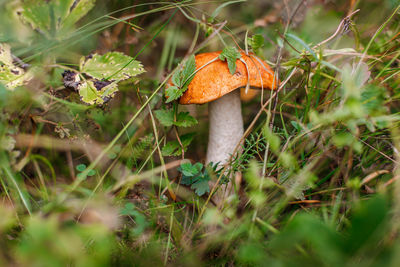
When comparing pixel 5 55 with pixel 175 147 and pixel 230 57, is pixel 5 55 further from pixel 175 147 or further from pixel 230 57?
pixel 230 57

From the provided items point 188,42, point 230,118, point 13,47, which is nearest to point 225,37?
point 188,42

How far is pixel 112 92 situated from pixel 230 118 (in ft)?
2.43

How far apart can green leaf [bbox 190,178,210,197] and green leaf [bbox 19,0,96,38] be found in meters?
1.14

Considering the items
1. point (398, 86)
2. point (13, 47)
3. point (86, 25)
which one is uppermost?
point (86, 25)

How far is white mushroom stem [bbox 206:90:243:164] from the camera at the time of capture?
1669 millimetres

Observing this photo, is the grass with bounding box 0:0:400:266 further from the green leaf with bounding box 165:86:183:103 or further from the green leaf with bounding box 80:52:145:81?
the green leaf with bounding box 165:86:183:103

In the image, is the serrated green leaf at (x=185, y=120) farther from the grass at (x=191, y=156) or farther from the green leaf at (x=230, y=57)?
the green leaf at (x=230, y=57)

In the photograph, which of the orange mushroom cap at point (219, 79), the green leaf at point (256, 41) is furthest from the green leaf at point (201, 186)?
the green leaf at point (256, 41)

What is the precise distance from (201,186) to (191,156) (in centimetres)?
49

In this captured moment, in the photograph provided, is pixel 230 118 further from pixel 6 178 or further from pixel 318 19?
pixel 6 178

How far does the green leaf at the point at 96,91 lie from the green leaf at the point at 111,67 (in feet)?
0.14

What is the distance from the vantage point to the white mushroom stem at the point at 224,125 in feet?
5.48

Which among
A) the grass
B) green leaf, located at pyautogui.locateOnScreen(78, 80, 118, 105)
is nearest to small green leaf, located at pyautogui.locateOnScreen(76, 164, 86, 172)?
the grass

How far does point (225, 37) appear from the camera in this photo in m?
1.93
